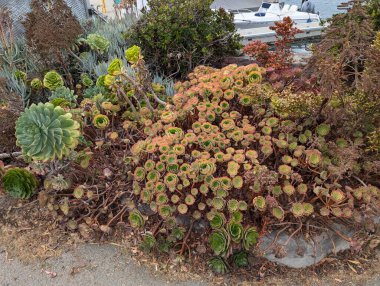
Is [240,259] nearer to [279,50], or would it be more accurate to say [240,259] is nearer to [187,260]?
[187,260]

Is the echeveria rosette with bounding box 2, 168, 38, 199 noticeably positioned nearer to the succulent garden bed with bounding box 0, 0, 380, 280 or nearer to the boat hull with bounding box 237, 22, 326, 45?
the succulent garden bed with bounding box 0, 0, 380, 280

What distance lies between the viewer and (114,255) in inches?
98.7

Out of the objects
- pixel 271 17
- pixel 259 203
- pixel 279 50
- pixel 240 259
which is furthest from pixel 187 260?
pixel 271 17

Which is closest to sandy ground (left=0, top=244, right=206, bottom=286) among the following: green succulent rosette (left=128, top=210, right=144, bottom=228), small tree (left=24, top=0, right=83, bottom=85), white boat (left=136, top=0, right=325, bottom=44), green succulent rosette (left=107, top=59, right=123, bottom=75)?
green succulent rosette (left=128, top=210, right=144, bottom=228)

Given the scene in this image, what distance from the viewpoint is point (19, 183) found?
274 cm

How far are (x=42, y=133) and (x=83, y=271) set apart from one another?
0.85 m

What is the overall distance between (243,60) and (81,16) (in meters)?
2.46

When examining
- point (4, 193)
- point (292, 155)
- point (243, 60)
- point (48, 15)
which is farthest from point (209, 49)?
point (4, 193)

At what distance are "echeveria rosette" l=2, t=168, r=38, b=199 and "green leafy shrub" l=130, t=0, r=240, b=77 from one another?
1851 mm

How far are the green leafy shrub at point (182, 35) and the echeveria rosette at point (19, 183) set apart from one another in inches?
72.9

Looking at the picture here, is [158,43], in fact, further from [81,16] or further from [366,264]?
[366,264]

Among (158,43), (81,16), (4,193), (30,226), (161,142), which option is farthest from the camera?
(81,16)

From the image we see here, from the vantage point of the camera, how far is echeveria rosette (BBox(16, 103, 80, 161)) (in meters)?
2.34

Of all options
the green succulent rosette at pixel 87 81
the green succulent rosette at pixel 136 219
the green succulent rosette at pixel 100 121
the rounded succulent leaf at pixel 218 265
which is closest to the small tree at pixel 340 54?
the rounded succulent leaf at pixel 218 265
